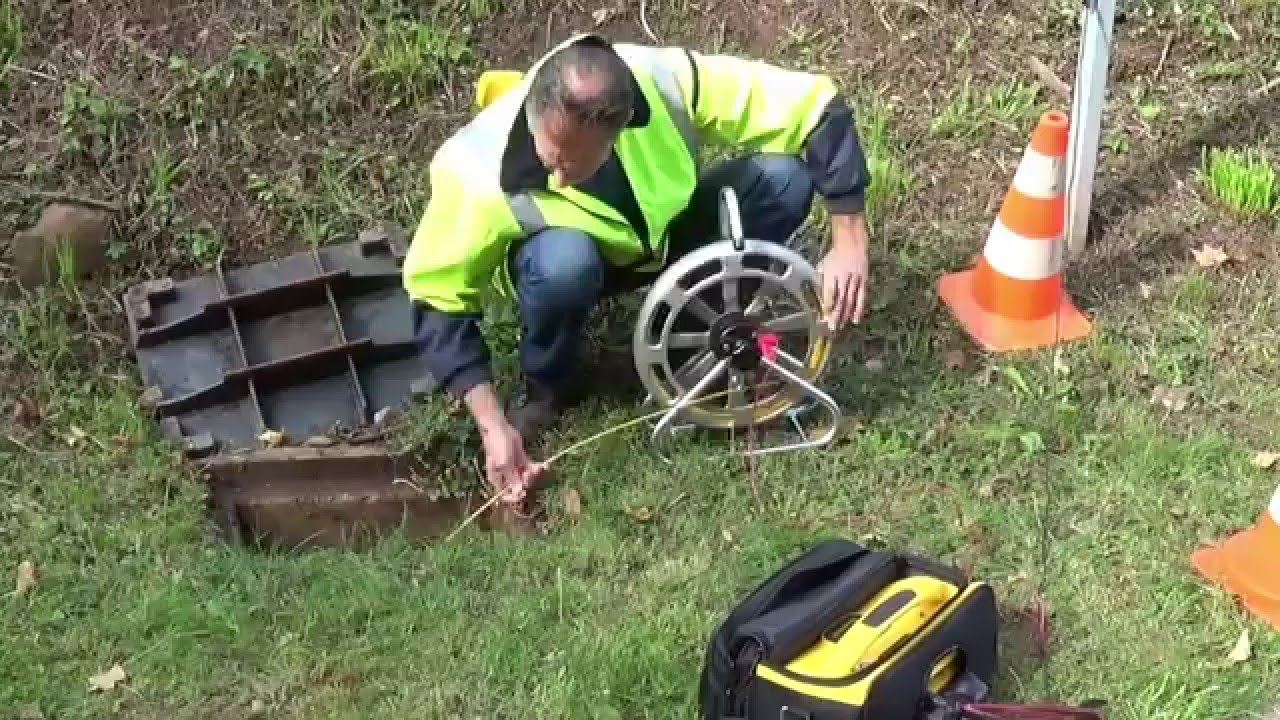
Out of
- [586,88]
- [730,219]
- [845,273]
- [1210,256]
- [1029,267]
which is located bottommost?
[1210,256]

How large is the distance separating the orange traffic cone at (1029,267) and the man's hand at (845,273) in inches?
21.5

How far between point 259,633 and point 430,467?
2.05 ft

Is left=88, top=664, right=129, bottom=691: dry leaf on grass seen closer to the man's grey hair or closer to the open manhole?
the open manhole

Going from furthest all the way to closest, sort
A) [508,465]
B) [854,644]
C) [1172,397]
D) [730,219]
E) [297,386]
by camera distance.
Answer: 1. [297,386]
2. [1172,397]
3. [508,465]
4. [730,219]
5. [854,644]

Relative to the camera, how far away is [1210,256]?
14.7 ft

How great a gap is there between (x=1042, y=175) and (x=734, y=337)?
2.94 ft

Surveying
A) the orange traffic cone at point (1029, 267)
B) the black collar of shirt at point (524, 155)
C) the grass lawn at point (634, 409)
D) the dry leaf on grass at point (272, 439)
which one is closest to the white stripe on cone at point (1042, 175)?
the orange traffic cone at point (1029, 267)

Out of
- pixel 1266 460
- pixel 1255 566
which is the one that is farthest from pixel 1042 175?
pixel 1255 566

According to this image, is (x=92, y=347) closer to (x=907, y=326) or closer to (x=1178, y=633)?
(x=907, y=326)

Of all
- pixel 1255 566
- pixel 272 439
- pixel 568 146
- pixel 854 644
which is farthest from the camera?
pixel 272 439

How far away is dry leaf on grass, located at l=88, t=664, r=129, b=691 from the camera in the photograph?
11.9 feet

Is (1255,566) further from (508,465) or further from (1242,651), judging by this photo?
(508,465)

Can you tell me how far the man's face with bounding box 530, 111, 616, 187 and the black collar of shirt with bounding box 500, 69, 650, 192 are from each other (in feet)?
0.16

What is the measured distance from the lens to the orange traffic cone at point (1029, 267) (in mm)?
4176
